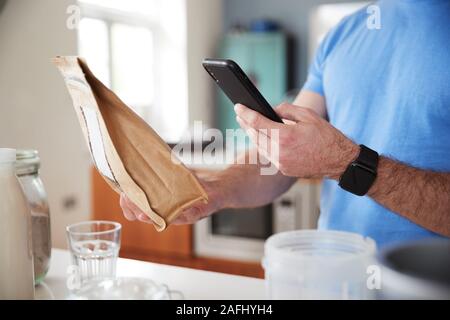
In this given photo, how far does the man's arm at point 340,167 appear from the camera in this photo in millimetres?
569

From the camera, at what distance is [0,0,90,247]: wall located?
1.00 m

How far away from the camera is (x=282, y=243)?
1.61ft

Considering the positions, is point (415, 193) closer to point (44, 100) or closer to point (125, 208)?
point (125, 208)

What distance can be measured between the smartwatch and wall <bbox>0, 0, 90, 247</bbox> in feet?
1.68

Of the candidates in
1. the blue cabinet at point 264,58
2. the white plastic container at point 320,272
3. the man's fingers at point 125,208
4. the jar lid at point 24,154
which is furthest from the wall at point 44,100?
the blue cabinet at point 264,58

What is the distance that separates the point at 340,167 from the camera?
627 mm

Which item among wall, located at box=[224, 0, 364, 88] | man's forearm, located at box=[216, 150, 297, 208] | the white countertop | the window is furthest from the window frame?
the white countertop

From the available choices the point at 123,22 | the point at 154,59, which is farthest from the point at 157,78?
the point at 123,22

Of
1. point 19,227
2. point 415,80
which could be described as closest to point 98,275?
point 19,227

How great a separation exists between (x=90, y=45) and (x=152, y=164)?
2352mm

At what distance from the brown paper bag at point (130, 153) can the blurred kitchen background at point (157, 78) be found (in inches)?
15.0

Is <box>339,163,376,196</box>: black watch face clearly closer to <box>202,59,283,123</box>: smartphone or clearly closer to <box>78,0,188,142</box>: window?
<box>202,59,283,123</box>: smartphone

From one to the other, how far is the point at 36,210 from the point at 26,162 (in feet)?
0.21
